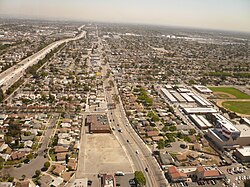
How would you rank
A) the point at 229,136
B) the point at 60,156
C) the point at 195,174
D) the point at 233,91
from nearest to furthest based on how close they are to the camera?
the point at 195,174 < the point at 60,156 < the point at 229,136 < the point at 233,91

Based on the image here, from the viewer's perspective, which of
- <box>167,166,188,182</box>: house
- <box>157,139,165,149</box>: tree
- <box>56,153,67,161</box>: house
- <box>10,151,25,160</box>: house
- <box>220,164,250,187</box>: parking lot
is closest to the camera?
<box>167,166,188,182</box>: house

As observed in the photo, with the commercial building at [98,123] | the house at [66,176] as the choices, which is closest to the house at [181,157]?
the commercial building at [98,123]

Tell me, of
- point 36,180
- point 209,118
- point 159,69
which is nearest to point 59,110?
point 36,180

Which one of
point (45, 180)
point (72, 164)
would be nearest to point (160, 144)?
point (72, 164)

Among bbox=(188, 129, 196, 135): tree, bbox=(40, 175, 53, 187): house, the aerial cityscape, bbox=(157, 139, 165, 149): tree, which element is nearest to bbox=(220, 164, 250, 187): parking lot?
the aerial cityscape

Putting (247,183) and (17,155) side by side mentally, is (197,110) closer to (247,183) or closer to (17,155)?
(247,183)

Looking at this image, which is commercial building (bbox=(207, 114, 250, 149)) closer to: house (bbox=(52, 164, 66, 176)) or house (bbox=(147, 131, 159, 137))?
house (bbox=(147, 131, 159, 137))

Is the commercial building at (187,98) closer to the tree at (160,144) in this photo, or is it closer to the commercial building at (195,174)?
the tree at (160,144)
